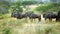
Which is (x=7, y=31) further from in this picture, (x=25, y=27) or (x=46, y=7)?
(x=46, y=7)

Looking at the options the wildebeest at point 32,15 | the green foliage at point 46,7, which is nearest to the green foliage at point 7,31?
the wildebeest at point 32,15

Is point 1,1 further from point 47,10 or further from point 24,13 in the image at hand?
point 47,10

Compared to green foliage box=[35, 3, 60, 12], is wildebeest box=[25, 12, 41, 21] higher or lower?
lower

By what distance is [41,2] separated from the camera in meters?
2.25

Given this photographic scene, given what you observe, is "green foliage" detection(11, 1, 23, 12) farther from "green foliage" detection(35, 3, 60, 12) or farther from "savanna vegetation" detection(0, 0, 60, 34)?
"green foliage" detection(35, 3, 60, 12)

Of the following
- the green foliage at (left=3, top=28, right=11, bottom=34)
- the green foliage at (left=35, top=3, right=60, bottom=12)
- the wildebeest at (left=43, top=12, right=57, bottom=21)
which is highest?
the green foliage at (left=35, top=3, right=60, bottom=12)

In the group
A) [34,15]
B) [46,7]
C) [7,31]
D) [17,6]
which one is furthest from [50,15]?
[7,31]

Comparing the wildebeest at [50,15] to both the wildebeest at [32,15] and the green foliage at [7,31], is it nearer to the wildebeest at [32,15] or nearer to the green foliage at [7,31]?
the wildebeest at [32,15]

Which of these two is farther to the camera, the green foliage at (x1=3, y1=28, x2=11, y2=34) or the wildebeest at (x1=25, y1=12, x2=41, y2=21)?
the wildebeest at (x1=25, y1=12, x2=41, y2=21)

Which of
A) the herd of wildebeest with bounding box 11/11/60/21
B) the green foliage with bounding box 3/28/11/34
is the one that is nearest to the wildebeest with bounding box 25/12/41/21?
the herd of wildebeest with bounding box 11/11/60/21

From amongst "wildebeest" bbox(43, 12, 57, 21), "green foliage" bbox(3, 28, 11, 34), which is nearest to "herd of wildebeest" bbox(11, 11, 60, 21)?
"wildebeest" bbox(43, 12, 57, 21)

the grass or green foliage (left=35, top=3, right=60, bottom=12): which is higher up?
green foliage (left=35, top=3, right=60, bottom=12)

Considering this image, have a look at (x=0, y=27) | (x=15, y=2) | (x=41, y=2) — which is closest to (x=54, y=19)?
(x=41, y=2)

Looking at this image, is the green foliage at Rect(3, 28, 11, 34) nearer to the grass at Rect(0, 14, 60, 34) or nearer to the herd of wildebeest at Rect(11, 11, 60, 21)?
the grass at Rect(0, 14, 60, 34)
